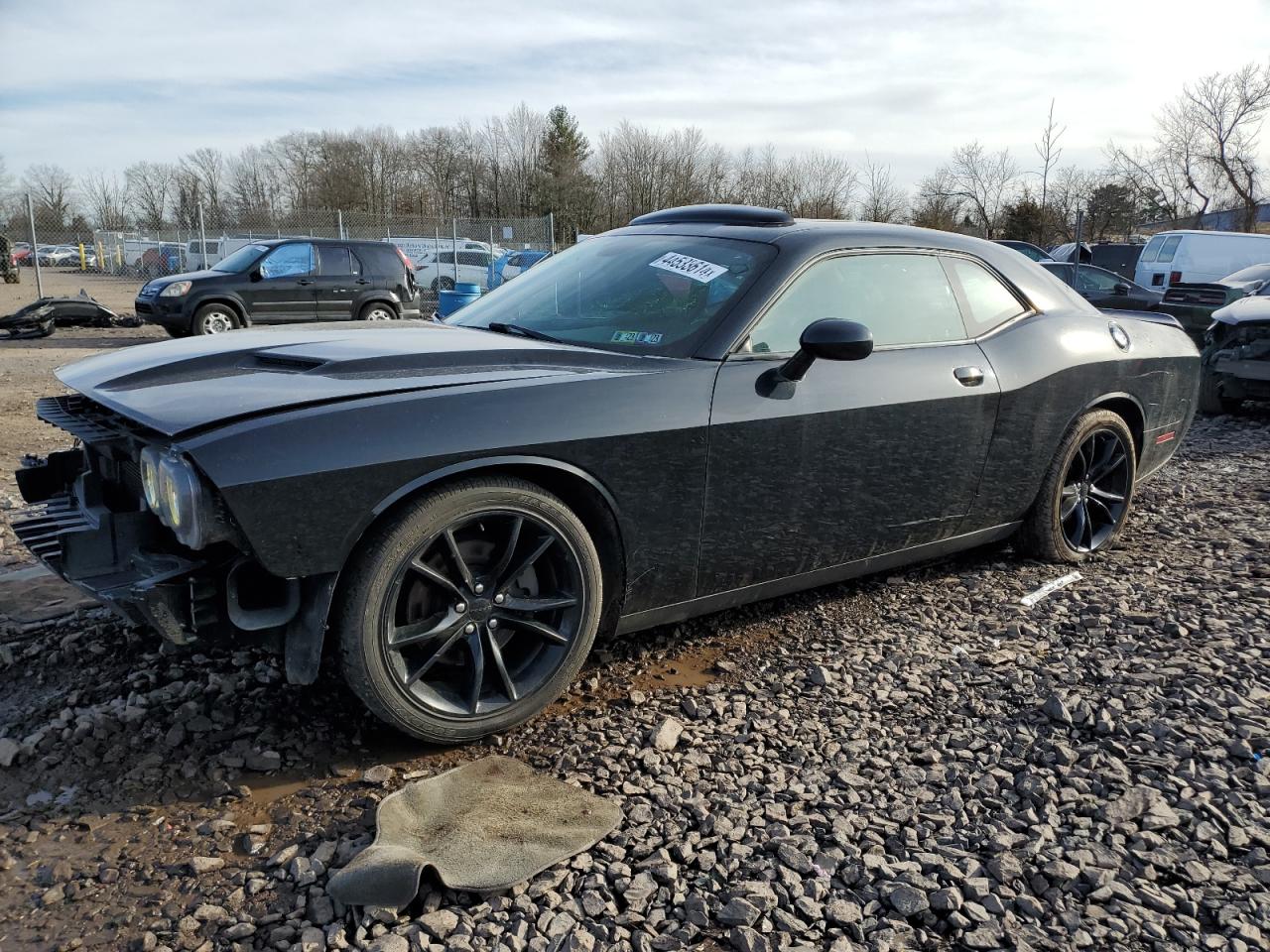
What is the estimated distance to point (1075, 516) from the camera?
4480mm

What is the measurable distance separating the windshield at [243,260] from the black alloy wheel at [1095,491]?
12.8m

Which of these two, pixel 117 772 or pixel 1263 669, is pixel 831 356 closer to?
pixel 1263 669

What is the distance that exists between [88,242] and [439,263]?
69.3 feet

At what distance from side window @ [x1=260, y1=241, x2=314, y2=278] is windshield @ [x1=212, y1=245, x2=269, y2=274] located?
0.57 ft

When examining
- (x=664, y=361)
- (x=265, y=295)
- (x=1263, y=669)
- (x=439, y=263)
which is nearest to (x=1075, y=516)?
(x=1263, y=669)

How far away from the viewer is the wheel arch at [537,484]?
2.40 metres

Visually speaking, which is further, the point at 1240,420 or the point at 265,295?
the point at 265,295

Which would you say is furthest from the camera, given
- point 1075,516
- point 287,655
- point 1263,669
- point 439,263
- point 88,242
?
point 88,242

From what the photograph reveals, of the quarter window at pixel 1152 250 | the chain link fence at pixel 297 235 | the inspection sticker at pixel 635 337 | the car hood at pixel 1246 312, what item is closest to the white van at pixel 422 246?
the chain link fence at pixel 297 235

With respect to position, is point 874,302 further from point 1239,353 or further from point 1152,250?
point 1152,250

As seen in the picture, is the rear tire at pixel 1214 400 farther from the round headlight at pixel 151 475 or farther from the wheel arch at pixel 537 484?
the round headlight at pixel 151 475

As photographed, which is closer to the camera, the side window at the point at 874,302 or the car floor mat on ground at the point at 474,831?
the car floor mat on ground at the point at 474,831

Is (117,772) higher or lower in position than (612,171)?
lower

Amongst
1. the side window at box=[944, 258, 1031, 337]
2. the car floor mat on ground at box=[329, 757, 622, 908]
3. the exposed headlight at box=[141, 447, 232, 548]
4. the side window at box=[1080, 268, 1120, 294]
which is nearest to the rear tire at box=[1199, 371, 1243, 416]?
the side window at box=[944, 258, 1031, 337]
